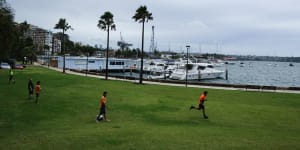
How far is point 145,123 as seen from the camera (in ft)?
63.8

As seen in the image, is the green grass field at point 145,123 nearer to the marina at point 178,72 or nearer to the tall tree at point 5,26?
the tall tree at point 5,26

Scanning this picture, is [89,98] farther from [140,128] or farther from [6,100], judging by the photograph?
[140,128]

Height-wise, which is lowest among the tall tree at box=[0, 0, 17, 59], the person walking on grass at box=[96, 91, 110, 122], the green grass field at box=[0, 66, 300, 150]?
the green grass field at box=[0, 66, 300, 150]

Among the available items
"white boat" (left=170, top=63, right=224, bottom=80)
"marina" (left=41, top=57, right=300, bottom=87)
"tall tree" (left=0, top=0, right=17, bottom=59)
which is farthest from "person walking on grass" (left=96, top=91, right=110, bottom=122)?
"white boat" (left=170, top=63, right=224, bottom=80)

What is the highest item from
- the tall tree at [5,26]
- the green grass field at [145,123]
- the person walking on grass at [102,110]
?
the tall tree at [5,26]

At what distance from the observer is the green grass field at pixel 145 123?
45.1 feet

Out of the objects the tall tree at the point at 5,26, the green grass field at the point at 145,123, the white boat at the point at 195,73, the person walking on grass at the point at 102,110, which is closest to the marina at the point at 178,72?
the white boat at the point at 195,73

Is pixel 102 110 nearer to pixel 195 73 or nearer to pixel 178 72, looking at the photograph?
pixel 178 72

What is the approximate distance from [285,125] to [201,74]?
6404 cm

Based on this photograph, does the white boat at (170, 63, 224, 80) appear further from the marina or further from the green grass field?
the green grass field

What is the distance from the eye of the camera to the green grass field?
13.8m

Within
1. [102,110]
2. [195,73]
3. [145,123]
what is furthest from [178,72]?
[102,110]

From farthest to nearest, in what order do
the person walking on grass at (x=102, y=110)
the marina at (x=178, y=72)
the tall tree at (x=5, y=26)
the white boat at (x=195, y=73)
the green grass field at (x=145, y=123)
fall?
1. the marina at (x=178, y=72)
2. the white boat at (x=195, y=73)
3. the tall tree at (x=5, y=26)
4. the person walking on grass at (x=102, y=110)
5. the green grass field at (x=145, y=123)

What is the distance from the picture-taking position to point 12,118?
1995 centimetres
